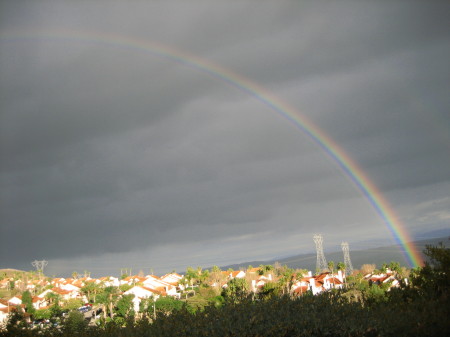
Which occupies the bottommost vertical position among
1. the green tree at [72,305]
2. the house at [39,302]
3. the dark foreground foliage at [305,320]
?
the house at [39,302]

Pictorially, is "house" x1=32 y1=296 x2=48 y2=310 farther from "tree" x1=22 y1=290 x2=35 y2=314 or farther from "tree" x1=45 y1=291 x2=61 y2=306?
"tree" x1=22 y1=290 x2=35 y2=314

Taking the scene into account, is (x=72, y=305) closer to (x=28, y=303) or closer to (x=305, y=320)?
(x=28, y=303)

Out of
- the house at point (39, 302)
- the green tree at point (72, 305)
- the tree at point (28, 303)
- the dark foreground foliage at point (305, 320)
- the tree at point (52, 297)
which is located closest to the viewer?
the dark foreground foliage at point (305, 320)

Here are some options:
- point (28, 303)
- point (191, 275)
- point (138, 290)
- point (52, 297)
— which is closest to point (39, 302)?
point (52, 297)

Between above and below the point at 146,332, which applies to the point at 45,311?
below

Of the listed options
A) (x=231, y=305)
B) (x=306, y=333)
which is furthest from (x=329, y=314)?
(x=231, y=305)

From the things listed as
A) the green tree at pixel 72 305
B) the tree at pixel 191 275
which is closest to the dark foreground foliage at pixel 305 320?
the green tree at pixel 72 305

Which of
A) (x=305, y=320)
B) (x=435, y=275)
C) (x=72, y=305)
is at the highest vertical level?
(x=435, y=275)

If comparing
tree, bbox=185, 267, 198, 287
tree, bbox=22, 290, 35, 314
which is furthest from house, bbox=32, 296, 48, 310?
tree, bbox=185, 267, 198, 287

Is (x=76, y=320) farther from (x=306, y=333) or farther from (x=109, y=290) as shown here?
(x=109, y=290)

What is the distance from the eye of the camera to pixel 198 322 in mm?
8703

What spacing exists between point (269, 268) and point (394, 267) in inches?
1141

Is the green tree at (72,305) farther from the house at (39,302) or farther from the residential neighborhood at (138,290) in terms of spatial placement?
the house at (39,302)

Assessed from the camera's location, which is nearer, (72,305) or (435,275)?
(435,275)
